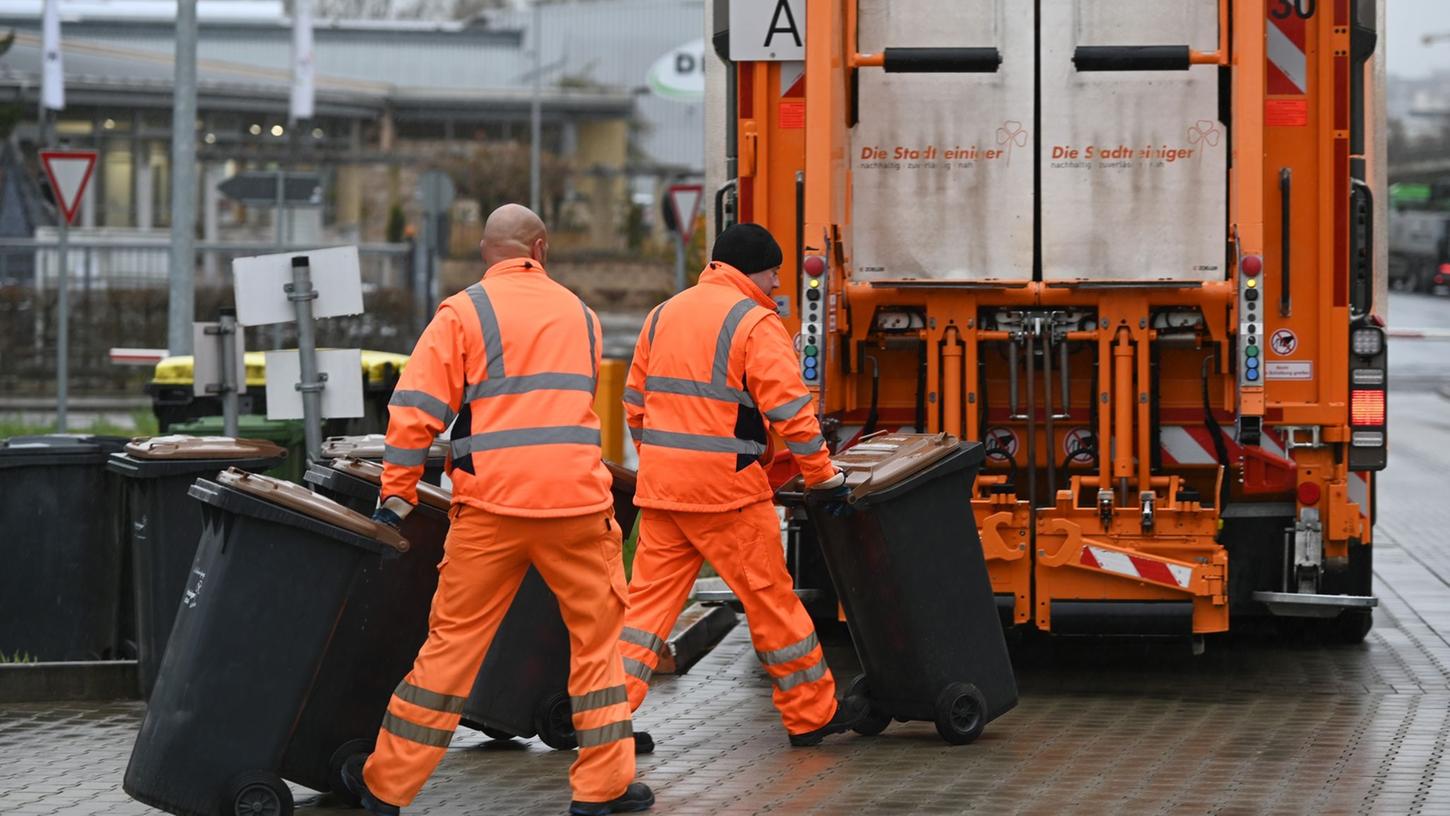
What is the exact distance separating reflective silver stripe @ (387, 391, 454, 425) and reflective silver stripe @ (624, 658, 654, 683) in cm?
133

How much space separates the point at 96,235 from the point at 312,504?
34.4 meters

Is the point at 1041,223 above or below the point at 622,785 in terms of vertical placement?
above

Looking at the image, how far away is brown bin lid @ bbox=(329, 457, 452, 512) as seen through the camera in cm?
674

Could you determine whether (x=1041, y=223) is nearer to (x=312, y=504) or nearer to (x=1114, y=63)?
(x=1114, y=63)

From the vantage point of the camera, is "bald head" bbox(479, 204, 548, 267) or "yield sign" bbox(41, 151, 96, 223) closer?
"bald head" bbox(479, 204, 548, 267)

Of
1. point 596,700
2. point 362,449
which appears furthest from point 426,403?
point 362,449

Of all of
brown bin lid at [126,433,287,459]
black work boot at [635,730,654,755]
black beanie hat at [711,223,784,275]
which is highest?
black beanie hat at [711,223,784,275]

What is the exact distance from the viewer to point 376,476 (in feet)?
23.1

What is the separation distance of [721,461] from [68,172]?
1149cm

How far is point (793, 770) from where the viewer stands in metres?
7.23

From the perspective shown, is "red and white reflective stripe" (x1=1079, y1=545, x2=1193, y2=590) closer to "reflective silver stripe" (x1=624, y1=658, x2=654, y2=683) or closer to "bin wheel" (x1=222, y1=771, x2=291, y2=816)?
"reflective silver stripe" (x1=624, y1=658, x2=654, y2=683)

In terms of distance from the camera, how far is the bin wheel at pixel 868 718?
7.73m

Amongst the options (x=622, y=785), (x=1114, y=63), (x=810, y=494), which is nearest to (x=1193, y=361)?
(x=1114, y=63)

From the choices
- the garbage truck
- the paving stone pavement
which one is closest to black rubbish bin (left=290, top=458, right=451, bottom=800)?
the paving stone pavement
